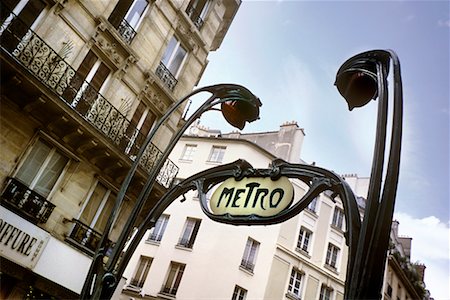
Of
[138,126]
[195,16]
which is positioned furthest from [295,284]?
Result: [195,16]

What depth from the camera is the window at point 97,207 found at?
413 inches

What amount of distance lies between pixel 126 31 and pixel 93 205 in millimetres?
5533

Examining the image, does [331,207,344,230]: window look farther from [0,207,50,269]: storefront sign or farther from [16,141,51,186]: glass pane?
[0,207,50,269]: storefront sign

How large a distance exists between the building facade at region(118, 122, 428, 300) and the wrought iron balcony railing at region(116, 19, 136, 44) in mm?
9400

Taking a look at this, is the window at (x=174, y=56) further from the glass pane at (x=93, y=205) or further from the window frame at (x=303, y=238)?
the window frame at (x=303, y=238)

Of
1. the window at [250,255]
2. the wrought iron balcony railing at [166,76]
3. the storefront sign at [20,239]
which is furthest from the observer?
the window at [250,255]

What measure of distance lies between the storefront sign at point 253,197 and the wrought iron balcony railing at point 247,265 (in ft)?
59.8

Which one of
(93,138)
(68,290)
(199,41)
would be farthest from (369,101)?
(199,41)

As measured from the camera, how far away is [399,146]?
8.01 ft

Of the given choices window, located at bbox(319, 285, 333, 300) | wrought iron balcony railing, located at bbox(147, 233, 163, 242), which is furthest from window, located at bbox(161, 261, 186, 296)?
window, located at bbox(319, 285, 333, 300)

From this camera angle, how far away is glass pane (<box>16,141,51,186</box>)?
9.02 metres

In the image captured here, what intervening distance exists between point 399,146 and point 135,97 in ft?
35.2

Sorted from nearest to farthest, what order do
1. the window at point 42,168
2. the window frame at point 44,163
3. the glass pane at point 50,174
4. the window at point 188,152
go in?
the window frame at point 44,163, the window at point 42,168, the glass pane at point 50,174, the window at point 188,152

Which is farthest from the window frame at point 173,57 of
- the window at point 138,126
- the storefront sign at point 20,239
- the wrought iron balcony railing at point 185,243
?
the wrought iron balcony railing at point 185,243
